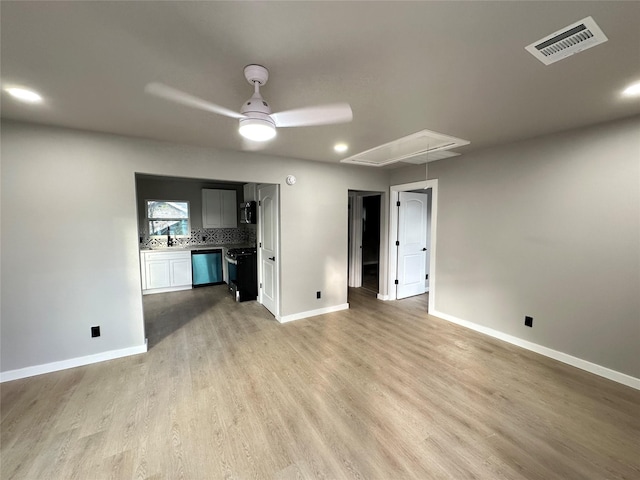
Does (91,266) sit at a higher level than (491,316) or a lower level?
higher

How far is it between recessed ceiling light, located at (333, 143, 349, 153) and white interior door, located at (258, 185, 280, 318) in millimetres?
1049

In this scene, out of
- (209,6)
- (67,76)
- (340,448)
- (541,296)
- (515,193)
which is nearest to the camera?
(209,6)

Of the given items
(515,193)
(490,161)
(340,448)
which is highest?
(490,161)

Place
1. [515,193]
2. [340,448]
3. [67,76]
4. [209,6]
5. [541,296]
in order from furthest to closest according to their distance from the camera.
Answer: [515,193]
[541,296]
[340,448]
[67,76]
[209,6]

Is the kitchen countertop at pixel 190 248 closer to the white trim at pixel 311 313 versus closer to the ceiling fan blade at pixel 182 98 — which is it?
the white trim at pixel 311 313

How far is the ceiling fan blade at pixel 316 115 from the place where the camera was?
6.46 ft

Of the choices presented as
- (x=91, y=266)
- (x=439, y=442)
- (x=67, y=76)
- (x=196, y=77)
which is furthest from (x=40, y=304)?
(x=439, y=442)

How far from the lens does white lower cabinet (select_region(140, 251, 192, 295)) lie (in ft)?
16.8

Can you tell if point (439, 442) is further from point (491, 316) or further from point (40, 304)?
point (40, 304)

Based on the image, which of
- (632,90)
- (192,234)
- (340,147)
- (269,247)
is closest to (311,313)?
(269,247)

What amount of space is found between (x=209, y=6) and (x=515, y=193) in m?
3.45

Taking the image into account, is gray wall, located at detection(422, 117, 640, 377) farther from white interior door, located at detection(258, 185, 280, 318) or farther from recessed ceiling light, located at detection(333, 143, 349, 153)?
white interior door, located at detection(258, 185, 280, 318)

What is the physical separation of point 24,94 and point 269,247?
2881 millimetres

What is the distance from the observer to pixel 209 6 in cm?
108
